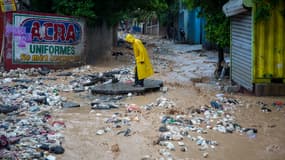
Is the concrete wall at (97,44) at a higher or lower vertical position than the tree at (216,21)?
lower

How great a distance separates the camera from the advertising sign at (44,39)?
48.7 feet

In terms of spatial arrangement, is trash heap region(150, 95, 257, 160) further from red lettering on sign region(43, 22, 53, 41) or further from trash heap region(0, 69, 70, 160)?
red lettering on sign region(43, 22, 53, 41)

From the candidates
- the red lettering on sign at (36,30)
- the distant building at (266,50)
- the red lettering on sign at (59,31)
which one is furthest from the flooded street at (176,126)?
the red lettering on sign at (59,31)

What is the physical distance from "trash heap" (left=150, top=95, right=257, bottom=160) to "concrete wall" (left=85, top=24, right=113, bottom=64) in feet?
26.8

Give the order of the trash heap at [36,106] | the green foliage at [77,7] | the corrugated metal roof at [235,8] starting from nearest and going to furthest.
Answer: the trash heap at [36,106] → the corrugated metal roof at [235,8] → the green foliage at [77,7]

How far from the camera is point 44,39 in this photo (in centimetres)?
1534

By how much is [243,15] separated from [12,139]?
6041 millimetres

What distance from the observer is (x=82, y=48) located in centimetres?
1641

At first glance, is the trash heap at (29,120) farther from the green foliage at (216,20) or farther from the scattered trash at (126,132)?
the green foliage at (216,20)

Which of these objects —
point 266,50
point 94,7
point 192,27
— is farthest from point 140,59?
point 192,27

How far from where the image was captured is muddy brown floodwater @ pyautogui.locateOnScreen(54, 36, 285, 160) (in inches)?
246

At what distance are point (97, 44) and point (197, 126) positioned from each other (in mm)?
11345

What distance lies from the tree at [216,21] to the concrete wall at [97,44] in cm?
565

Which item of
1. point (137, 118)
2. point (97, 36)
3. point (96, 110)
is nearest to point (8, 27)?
point (97, 36)
